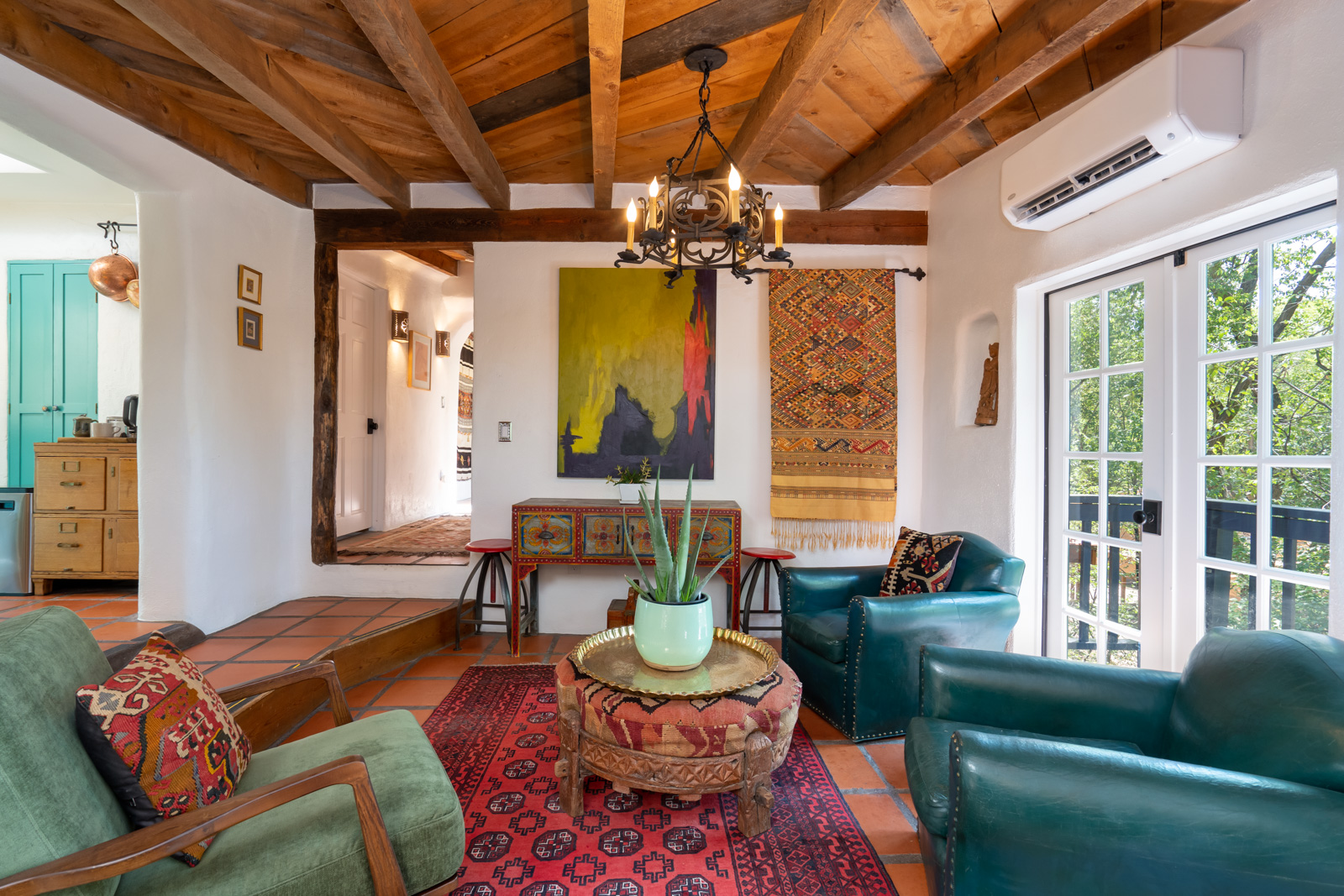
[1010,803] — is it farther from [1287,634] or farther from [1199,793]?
[1287,634]

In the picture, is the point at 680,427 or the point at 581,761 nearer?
the point at 581,761

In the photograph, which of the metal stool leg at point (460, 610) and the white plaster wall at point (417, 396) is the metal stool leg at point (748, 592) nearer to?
the metal stool leg at point (460, 610)

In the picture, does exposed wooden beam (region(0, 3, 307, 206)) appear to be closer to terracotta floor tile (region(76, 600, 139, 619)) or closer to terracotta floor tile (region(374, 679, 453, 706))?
terracotta floor tile (region(76, 600, 139, 619))

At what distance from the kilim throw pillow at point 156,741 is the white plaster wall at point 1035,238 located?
A: 321 cm

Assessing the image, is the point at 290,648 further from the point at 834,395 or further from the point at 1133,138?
the point at 1133,138

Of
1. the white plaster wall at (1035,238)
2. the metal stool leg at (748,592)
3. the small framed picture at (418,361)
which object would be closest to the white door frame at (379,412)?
the small framed picture at (418,361)

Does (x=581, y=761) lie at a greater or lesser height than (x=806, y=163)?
lesser

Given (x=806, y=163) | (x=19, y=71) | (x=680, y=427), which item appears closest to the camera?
(x=19, y=71)

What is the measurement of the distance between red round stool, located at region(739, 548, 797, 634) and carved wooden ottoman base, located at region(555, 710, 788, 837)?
162 centimetres

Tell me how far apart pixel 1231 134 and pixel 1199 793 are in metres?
2.02

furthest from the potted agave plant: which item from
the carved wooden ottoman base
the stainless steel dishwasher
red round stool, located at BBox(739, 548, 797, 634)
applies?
the stainless steel dishwasher

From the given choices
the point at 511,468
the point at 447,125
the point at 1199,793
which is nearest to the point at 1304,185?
the point at 1199,793

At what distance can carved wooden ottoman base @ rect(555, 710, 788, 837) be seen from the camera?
172 centimetres

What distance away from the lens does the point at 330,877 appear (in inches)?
46.2
